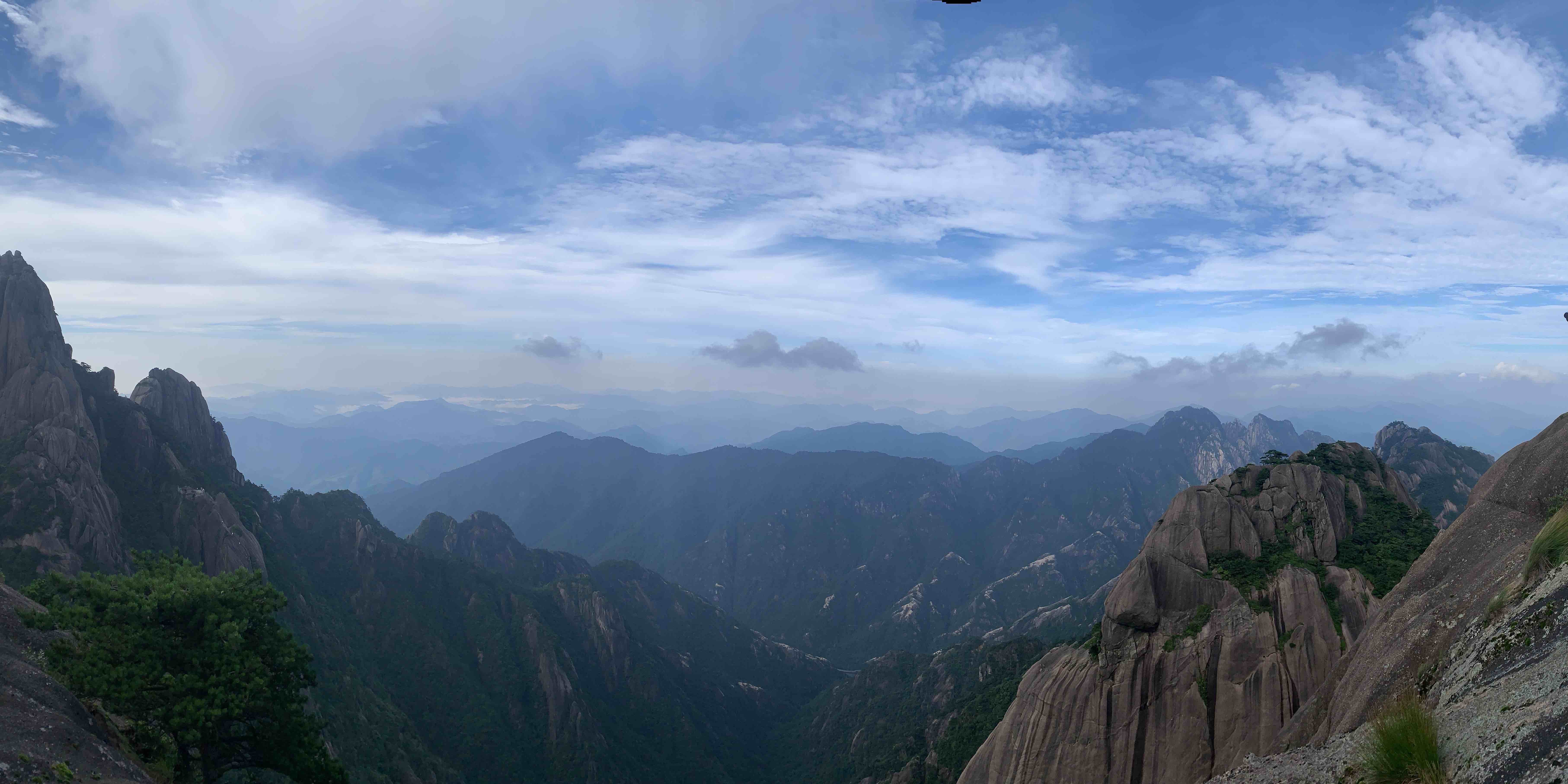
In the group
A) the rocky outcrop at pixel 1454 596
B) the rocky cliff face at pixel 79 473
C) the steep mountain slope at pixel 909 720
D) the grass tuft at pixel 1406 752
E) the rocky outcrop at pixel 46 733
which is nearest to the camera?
A: the grass tuft at pixel 1406 752

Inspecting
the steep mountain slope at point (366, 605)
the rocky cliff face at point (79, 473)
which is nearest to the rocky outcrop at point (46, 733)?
the steep mountain slope at point (366, 605)

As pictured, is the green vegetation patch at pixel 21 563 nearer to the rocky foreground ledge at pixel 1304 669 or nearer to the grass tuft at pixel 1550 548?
the rocky foreground ledge at pixel 1304 669

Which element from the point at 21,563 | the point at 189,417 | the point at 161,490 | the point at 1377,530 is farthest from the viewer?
the point at 189,417

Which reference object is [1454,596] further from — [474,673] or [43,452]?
[474,673]

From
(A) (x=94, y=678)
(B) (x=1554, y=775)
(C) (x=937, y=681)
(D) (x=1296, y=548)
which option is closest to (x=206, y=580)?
(A) (x=94, y=678)

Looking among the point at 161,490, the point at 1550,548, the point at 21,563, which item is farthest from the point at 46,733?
the point at 161,490

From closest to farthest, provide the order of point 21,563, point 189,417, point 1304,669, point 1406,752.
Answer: point 1406,752
point 1304,669
point 21,563
point 189,417
